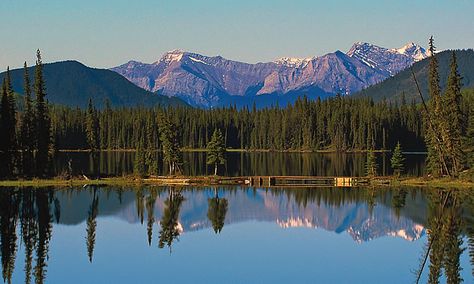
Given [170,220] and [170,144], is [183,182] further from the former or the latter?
[170,220]

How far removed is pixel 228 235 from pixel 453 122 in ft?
180

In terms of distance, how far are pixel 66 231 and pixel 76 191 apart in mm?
32262

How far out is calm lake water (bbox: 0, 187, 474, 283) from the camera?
52969mm

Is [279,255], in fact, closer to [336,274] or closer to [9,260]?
[336,274]

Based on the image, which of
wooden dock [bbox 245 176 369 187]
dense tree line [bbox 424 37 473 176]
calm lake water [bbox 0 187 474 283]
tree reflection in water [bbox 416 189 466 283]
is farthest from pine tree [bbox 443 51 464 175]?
tree reflection in water [bbox 416 189 466 283]

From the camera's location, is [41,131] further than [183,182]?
Yes

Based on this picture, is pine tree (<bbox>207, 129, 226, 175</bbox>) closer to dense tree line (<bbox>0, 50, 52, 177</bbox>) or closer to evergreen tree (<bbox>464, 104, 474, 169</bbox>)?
dense tree line (<bbox>0, 50, 52, 177</bbox>)

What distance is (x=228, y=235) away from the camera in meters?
71.8

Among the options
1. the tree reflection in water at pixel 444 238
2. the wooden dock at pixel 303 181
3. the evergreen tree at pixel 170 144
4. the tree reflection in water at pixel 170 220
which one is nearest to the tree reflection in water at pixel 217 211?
the tree reflection in water at pixel 170 220

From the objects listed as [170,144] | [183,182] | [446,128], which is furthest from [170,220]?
[446,128]

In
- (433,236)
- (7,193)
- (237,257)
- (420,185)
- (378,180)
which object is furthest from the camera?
(378,180)

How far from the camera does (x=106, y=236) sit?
6938 centimetres

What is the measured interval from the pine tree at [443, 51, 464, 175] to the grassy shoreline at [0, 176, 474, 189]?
4564mm

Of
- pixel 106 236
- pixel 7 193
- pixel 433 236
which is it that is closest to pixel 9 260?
pixel 106 236
